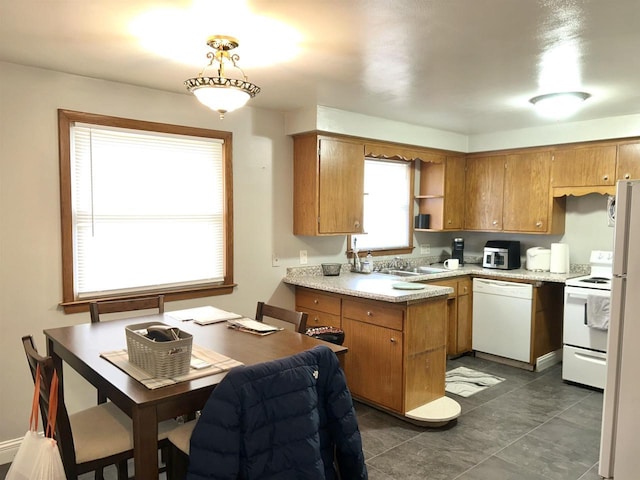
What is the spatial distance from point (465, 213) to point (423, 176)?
0.64m

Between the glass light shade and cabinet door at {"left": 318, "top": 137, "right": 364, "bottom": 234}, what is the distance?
66.3 inches

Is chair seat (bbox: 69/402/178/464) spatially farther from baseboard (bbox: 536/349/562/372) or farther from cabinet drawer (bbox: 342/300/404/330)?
baseboard (bbox: 536/349/562/372)

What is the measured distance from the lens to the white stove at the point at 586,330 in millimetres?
3809

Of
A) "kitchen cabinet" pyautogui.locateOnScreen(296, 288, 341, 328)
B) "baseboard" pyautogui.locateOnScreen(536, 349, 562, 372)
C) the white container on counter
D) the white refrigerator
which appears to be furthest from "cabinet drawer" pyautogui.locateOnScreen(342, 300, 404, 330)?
the white container on counter

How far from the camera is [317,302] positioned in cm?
390

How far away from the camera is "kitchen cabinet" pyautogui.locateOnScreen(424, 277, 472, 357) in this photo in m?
4.63

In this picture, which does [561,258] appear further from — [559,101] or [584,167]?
[559,101]

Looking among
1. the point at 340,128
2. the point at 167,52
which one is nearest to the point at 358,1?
the point at 167,52

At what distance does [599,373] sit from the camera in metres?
3.88

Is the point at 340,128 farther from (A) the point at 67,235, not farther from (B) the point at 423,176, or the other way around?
(A) the point at 67,235

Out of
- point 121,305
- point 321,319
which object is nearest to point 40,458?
Result: point 121,305

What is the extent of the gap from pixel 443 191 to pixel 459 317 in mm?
1354

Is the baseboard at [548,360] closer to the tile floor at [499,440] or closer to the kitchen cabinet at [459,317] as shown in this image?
the tile floor at [499,440]

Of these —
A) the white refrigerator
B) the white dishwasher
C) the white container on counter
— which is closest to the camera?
the white refrigerator
